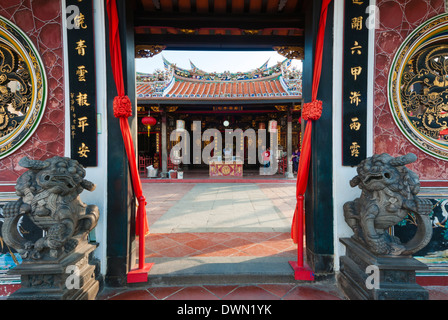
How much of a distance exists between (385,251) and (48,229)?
3.11m

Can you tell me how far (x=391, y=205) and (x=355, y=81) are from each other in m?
1.45

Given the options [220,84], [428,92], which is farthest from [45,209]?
[220,84]

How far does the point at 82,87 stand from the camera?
8.04 feet

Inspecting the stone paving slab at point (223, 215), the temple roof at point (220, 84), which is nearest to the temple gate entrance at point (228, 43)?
the stone paving slab at point (223, 215)

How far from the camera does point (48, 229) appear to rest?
1.92m

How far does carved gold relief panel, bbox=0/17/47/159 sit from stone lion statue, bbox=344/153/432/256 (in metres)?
3.76

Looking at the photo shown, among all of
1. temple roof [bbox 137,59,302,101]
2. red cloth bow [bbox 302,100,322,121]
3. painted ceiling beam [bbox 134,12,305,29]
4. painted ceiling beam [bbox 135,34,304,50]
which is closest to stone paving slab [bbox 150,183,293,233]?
red cloth bow [bbox 302,100,322,121]

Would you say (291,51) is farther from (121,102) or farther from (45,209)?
(45,209)

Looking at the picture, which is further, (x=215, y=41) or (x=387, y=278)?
(x=215, y=41)

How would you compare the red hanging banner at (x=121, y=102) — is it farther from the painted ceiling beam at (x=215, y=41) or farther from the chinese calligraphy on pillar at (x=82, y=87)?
Answer: the painted ceiling beam at (x=215, y=41)

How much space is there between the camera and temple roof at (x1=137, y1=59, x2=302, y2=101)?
1009 cm

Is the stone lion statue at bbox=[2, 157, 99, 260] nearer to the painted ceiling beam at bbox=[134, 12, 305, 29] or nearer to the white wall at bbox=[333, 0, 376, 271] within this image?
the painted ceiling beam at bbox=[134, 12, 305, 29]

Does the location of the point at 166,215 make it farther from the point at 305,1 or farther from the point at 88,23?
the point at 305,1
